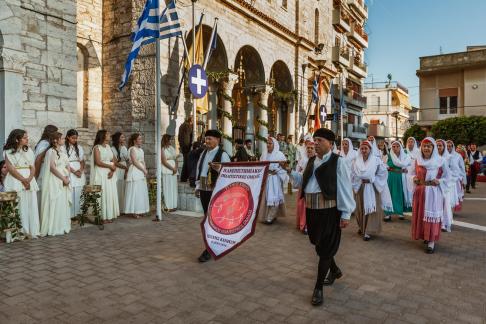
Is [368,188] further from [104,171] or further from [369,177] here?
[104,171]

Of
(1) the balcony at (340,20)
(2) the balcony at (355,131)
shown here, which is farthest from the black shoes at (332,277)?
(2) the balcony at (355,131)

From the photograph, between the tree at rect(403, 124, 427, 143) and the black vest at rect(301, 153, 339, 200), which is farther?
the tree at rect(403, 124, 427, 143)

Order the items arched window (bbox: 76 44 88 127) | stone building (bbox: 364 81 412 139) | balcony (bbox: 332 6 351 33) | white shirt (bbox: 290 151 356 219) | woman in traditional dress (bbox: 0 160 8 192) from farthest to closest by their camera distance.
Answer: stone building (bbox: 364 81 412 139), balcony (bbox: 332 6 351 33), arched window (bbox: 76 44 88 127), woman in traditional dress (bbox: 0 160 8 192), white shirt (bbox: 290 151 356 219)

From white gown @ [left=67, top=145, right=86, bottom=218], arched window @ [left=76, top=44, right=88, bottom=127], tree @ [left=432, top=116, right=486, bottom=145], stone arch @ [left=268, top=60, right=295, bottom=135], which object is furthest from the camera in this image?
tree @ [left=432, top=116, right=486, bottom=145]

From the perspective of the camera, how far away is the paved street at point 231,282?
382 centimetres

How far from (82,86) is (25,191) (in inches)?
273

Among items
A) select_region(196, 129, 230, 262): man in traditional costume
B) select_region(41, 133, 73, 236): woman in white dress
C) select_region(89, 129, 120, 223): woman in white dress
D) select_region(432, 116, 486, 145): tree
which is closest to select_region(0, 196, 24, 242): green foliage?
select_region(41, 133, 73, 236): woman in white dress

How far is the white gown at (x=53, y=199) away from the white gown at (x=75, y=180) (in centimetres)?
67

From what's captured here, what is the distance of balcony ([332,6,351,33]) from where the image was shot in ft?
100

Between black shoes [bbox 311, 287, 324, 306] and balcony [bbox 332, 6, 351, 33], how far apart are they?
1185 inches

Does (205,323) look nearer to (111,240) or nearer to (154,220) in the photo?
(111,240)

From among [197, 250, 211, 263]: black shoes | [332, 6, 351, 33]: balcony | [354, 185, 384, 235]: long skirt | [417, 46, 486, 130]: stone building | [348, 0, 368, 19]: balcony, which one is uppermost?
[348, 0, 368, 19]: balcony

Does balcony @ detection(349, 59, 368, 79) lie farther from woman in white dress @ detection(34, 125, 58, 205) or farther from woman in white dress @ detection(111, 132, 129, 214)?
woman in white dress @ detection(34, 125, 58, 205)

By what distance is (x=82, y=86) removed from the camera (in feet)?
42.2
